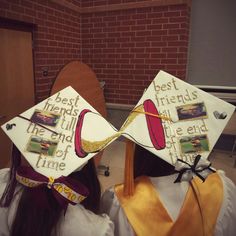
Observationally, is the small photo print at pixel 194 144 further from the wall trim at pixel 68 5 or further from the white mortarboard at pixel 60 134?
the wall trim at pixel 68 5

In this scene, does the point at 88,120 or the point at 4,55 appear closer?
the point at 88,120

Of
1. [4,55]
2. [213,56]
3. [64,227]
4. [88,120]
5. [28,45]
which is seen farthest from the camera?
[213,56]

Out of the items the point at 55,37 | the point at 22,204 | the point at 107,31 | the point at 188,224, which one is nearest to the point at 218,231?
the point at 188,224

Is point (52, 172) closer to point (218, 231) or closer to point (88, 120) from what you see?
point (88, 120)

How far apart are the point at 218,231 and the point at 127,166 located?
13.9 inches

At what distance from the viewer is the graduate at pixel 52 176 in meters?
0.71

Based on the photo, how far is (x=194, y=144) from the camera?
813 millimetres

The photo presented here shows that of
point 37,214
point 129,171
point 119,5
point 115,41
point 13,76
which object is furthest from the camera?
point 115,41

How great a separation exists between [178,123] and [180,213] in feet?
0.96

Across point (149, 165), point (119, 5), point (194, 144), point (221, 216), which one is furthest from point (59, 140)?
point (119, 5)

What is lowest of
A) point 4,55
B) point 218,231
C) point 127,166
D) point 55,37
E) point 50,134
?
point 218,231

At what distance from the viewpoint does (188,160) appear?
797 mm

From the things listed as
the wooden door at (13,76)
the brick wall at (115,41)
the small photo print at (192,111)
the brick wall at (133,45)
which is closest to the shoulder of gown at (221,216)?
the small photo print at (192,111)

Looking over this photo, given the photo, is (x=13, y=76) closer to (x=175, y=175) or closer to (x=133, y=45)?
(x=133, y=45)
